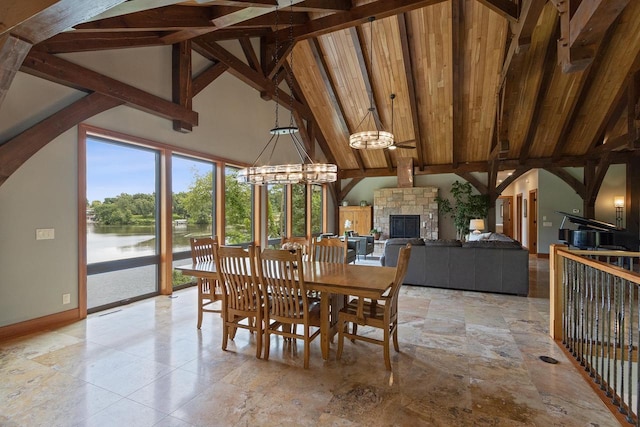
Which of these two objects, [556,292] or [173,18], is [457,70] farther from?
[173,18]

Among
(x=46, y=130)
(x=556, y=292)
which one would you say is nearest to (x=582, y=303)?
(x=556, y=292)

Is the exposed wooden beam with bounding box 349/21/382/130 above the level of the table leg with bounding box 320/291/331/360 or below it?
above

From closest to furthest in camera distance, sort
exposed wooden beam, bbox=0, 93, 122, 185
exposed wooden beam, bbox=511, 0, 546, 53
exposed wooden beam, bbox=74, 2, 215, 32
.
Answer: exposed wooden beam, bbox=0, 93, 122, 185
exposed wooden beam, bbox=74, 2, 215, 32
exposed wooden beam, bbox=511, 0, 546, 53

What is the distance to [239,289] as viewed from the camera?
303cm

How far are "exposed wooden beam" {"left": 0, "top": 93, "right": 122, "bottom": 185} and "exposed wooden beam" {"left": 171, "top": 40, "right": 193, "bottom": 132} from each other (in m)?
0.97

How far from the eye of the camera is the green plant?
32.6ft

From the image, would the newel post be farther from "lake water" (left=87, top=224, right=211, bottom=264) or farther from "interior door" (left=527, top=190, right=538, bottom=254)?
"interior door" (left=527, top=190, right=538, bottom=254)

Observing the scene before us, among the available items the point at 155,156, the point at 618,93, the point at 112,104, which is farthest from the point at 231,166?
the point at 618,93

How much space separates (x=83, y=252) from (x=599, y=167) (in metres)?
11.3

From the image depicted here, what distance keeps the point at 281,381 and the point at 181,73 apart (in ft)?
15.2

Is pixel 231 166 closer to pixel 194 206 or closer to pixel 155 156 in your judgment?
pixel 194 206

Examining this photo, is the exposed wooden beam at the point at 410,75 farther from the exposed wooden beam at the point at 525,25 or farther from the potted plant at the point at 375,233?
the potted plant at the point at 375,233

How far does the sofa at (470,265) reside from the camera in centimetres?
515

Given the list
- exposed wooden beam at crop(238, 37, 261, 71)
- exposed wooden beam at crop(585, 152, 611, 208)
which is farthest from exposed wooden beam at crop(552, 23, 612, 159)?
exposed wooden beam at crop(238, 37, 261, 71)
